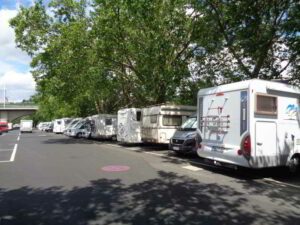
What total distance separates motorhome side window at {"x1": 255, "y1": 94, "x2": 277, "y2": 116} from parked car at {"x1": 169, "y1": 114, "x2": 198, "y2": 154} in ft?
21.5

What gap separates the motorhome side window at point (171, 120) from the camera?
915 inches

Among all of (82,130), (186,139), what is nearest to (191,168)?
(186,139)

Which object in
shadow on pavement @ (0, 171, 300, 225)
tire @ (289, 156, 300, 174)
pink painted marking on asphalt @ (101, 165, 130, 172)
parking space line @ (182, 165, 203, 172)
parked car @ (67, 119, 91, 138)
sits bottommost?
shadow on pavement @ (0, 171, 300, 225)

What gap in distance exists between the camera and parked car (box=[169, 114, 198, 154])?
1844cm

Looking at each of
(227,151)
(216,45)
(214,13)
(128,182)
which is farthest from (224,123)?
(216,45)

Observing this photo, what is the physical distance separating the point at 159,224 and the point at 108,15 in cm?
1950

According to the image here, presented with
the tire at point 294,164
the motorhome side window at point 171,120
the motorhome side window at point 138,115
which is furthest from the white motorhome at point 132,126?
the tire at point 294,164

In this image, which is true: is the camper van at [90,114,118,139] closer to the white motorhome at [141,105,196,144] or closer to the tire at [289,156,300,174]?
the white motorhome at [141,105,196,144]

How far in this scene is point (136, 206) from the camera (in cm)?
843

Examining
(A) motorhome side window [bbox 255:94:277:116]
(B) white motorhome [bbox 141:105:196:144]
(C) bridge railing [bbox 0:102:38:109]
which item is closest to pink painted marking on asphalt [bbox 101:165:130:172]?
(A) motorhome side window [bbox 255:94:277:116]

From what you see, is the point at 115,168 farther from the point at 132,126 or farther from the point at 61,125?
the point at 61,125

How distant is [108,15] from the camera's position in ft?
81.3

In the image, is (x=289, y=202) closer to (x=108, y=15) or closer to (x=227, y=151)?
(x=227, y=151)

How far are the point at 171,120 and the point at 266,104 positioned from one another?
38.0 ft
